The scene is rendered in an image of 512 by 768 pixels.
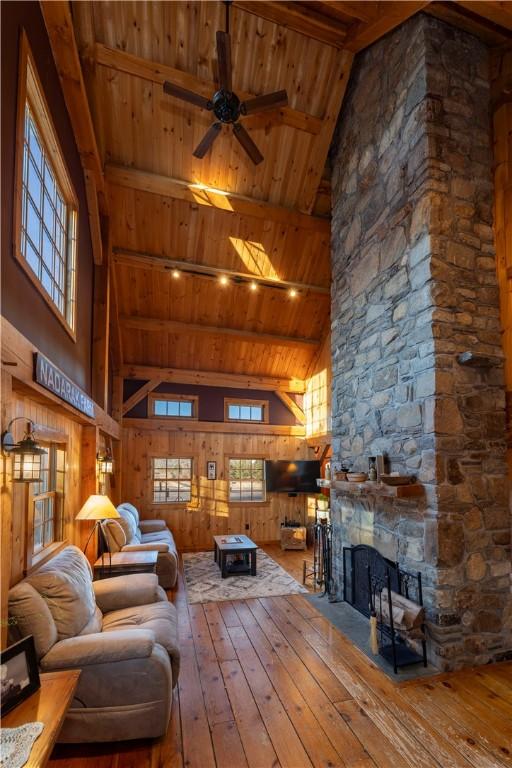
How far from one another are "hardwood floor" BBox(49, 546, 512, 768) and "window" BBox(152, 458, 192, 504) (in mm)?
4405

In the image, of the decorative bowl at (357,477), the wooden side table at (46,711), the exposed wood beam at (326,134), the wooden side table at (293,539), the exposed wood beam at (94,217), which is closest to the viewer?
the wooden side table at (46,711)

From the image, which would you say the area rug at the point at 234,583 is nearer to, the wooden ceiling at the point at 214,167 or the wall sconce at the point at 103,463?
the wall sconce at the point at 103,463

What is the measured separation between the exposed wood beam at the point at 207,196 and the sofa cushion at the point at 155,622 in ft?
16.2

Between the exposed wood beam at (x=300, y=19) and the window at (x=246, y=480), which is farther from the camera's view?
the window at (x=246, y=480)

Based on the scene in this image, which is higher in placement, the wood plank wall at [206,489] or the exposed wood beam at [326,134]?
the exposed wood beam at [326,134]

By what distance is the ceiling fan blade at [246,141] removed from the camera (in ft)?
13.4

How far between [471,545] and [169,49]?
587cm

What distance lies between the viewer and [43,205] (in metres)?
3.30

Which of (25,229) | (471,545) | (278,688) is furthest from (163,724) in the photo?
(25,229)

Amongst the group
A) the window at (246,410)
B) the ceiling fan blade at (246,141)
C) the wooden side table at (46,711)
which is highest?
the ceiling fan blade at (246,141)

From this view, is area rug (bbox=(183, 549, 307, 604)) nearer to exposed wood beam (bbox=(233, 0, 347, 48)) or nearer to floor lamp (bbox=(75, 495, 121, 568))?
floor lamp (bbox=(75, 495, 121, 568))

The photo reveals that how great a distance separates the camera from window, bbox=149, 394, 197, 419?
27.0 feet

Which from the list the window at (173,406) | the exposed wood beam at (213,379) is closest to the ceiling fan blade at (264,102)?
the exposed wood beam at (213,379)

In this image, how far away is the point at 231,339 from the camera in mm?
8008
